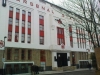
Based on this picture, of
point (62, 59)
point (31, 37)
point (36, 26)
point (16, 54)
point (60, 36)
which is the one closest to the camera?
point (16, 54)

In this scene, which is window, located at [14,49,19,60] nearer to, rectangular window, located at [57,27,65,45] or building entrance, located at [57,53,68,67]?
building entrance, located at [57,53,68,67]

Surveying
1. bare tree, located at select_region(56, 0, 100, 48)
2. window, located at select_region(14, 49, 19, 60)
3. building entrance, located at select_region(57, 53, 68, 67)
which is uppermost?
bare tree, located at select_region(56, 0, 100, 48)

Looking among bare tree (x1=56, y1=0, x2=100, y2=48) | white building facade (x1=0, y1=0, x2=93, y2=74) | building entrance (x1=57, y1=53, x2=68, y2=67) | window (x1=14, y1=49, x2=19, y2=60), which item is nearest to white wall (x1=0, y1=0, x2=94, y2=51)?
white building facade (x1=0, y1=0, x2=93, y2=74)

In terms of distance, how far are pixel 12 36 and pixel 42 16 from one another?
10990 millimetres

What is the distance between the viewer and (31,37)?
36250 millimetres

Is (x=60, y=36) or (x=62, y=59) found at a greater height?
(x=60, y=36)

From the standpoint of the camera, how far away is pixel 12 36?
3262 centimetres

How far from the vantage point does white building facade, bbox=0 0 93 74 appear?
31859 millimetres

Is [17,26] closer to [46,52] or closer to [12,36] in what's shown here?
[12,36]

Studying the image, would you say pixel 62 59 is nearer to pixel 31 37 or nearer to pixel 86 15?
pixel 31 37

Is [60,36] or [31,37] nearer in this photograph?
[31,37]

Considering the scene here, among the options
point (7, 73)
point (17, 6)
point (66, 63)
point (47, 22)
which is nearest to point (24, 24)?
point (17, 6)

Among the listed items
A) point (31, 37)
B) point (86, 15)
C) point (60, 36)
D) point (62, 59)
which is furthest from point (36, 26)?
point (86, 15)

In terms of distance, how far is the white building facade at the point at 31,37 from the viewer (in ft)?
105
